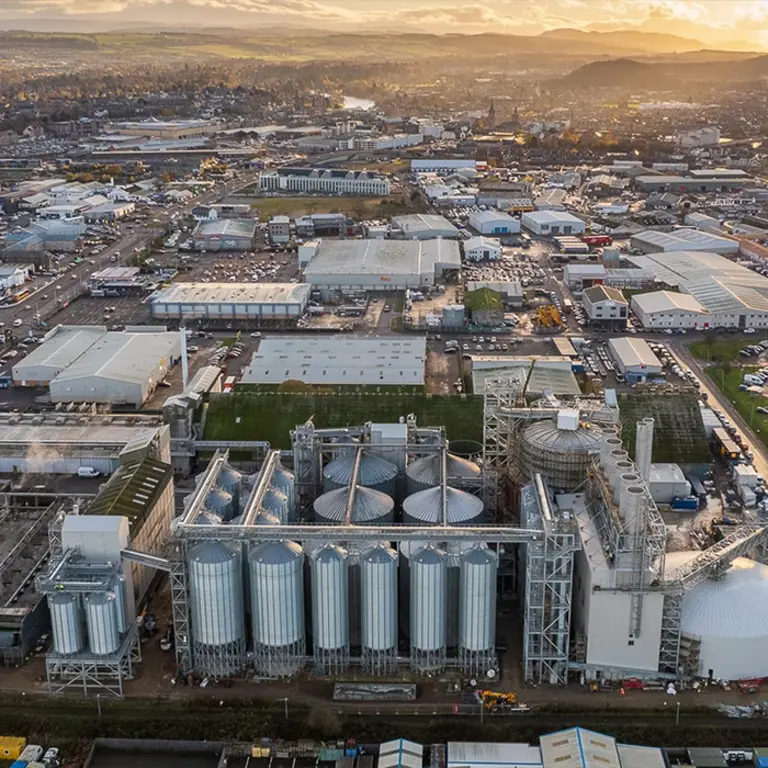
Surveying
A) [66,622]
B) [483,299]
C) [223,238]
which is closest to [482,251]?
[483,299]

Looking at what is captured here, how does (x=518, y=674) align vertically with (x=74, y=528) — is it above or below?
below

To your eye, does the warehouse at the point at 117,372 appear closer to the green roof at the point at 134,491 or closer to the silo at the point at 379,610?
the green roof at the point at 134,491

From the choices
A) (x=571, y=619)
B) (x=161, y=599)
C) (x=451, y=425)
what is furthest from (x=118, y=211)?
(x=571, y=619)

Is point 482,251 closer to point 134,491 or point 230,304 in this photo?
point 230,304

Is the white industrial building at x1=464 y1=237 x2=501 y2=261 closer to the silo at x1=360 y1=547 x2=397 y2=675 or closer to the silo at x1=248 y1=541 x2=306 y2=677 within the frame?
the silo at x1=360 y1=547 x2=397 y2=675

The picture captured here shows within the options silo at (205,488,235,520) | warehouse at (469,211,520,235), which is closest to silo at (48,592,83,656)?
silo at (205,488,235,520)

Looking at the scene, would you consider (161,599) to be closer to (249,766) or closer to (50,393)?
(249,766)
